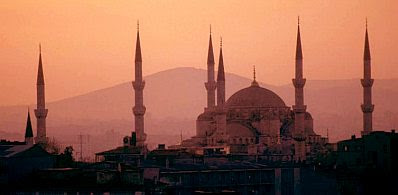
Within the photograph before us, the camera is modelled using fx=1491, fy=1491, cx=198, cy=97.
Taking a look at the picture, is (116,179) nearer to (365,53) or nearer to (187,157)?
(187,157)

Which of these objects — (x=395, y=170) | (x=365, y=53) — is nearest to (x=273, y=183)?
(x=395, y=170)

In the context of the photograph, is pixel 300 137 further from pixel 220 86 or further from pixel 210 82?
pixel 220 86

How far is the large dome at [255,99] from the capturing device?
128750 mm

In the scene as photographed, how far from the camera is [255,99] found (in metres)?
129

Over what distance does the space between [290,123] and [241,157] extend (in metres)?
15.1

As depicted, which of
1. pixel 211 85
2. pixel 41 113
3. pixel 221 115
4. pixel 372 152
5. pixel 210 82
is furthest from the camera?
pixel 210 82

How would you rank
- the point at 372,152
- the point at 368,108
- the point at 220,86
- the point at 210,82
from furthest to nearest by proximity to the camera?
1. the point at 220,86
2. the point at 210,82
3. the point at 368,108
4. the point at 372,152

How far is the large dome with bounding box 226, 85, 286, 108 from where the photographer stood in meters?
129

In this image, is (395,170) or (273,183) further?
(273,183)

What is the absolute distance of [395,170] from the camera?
262ft

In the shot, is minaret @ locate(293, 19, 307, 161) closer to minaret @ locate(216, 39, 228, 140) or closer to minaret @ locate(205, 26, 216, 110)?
minaret @ locate(216, 39, 228, 140)

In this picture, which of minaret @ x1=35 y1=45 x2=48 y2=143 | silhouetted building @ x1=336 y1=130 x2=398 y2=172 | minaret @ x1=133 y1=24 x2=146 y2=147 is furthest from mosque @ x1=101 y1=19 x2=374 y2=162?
silhouetted building @ x1=336 y1=130 x2=398 y2=172

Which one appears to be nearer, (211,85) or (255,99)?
(211,85)

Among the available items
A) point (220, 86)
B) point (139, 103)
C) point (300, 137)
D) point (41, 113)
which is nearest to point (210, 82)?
point (220, 86)
